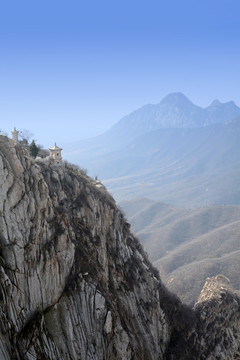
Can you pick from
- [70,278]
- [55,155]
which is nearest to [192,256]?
[55,155]

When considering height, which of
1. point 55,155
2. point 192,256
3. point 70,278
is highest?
point 55,155

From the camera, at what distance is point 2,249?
2181 centimetres

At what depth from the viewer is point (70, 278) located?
2695 cm

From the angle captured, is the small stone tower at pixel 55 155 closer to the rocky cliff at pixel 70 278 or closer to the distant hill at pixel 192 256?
the rocky cliff at pixel 70 278

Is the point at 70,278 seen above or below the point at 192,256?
above

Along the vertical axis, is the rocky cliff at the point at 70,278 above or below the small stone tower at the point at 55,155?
below

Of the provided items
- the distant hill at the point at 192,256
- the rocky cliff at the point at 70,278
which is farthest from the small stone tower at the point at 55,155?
the distant hill at the point at 192,256

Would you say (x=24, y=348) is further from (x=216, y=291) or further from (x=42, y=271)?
(x=216, y=291)

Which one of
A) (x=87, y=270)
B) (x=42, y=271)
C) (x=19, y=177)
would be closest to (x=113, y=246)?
(x=87, y=270)

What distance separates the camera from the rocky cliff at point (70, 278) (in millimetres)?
22172

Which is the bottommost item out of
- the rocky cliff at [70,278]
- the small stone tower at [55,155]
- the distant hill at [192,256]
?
the distant hill at [192,256]

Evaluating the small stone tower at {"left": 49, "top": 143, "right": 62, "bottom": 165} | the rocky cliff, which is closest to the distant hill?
the rocky cliff

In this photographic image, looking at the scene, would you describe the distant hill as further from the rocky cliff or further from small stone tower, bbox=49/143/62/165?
small stone tower, bbox=49/143/62/165

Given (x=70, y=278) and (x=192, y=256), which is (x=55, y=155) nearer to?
(x=70, y=278)
